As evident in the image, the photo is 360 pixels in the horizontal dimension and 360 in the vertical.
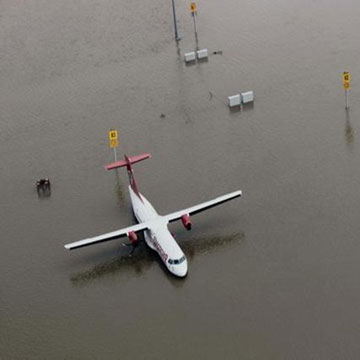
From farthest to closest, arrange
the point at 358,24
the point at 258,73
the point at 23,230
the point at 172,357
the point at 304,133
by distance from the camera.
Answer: the point at 358,24, the point at 258,73, the point at 304,133, the point at 23,230, the point at 172,357

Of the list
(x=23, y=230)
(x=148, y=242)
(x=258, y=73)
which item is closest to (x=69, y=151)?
(x=23, y=230)

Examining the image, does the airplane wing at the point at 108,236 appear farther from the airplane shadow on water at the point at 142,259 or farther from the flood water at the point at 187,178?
the airplane shadow on water at the point at 142,259

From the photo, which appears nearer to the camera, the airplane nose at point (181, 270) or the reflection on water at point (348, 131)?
the airplane nose at point (181, 270)

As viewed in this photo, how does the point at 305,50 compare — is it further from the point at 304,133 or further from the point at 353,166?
the point at 353,166

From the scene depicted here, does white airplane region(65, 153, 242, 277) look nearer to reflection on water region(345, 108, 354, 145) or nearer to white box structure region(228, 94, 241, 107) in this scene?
reflection on water region(345, 108, 354, 145)

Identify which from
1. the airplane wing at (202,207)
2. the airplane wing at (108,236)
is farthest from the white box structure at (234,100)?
the airplane wing at (108,236)
